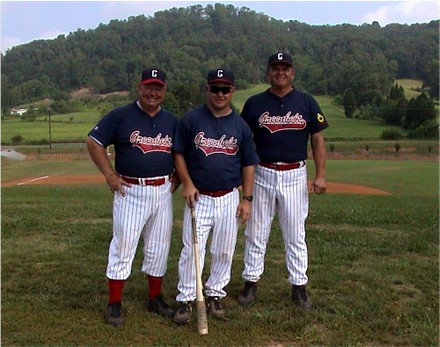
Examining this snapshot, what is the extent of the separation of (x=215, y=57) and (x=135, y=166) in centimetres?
8158

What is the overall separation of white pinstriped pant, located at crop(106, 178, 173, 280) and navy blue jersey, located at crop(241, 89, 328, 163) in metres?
0.94

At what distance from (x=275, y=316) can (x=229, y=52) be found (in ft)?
286

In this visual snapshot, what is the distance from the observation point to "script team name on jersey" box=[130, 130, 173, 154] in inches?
163

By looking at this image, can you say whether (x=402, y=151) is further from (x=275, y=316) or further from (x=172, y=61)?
(x=172, y=61)

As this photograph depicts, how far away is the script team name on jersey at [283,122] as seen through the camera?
4.49m

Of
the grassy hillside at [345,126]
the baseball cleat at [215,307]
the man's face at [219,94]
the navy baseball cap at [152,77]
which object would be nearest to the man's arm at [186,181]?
the man's face at [219,94]

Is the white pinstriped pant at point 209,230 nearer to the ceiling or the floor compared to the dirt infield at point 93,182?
nearer to the ceiling

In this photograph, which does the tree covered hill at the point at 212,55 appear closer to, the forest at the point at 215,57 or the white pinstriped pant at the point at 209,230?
the forest at the point at 215,57

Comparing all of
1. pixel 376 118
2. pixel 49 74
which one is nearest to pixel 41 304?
pixel 376 118

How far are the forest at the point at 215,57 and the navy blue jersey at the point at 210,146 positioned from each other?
2078 inches

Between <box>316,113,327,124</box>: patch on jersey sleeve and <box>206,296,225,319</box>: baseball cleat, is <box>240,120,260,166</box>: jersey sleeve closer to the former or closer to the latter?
<box>316,113,327,124</box>: patch on jersey sleeve

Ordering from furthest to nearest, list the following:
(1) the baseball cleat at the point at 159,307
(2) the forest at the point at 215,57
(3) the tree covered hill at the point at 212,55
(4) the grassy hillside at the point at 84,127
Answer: (3) the tree covered hill at the point at 212,55
(2) the forest at the point at 215,57
(4) the grassy hillside at the point at 84,127
(1) the baseball cleat at the point at 159,307

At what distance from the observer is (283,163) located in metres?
4.52

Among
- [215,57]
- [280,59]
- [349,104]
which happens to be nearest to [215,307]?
[280,59]
